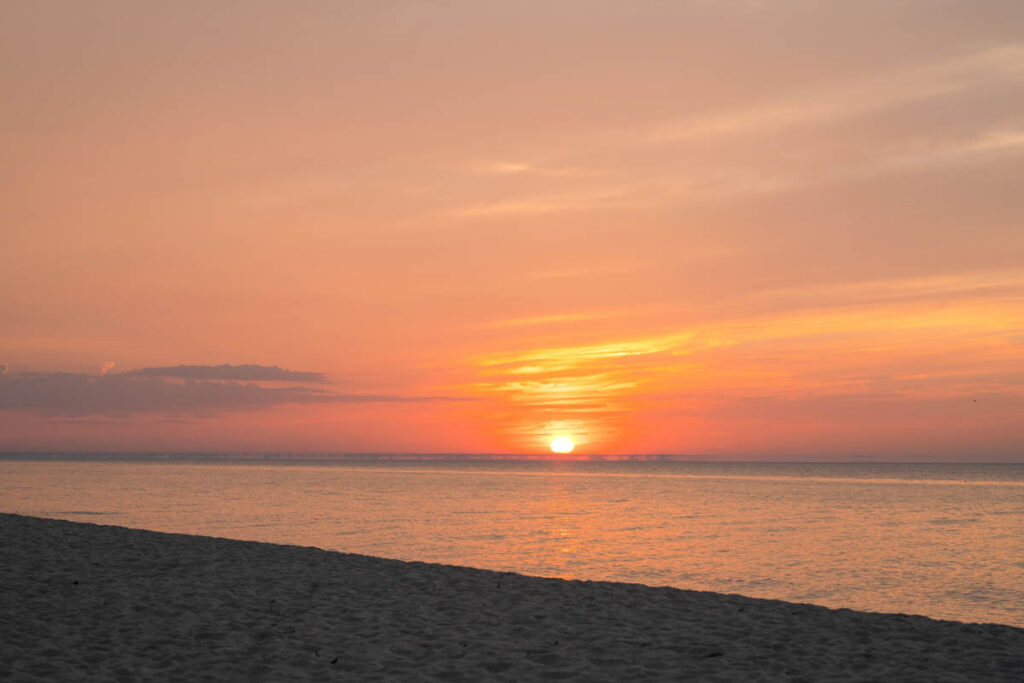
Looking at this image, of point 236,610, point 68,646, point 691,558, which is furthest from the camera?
point 691,558

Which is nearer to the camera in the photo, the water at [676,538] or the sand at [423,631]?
the sand at [423,631]

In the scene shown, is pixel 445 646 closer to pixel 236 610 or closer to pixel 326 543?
pixel 236 610

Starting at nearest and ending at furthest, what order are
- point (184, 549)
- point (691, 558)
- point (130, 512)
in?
1. point (184, 549)
2. point (691, 558)
3. point (130, 512)

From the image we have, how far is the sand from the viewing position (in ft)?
38.1

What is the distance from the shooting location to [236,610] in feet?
49.6

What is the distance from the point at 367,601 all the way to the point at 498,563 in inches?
463

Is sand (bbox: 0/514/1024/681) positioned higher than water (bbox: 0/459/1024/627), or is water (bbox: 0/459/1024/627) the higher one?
sand (bbox: 0/514/1024/681)

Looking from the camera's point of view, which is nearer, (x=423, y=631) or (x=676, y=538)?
(x=423, y=631)

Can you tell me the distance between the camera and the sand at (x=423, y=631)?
11.6m

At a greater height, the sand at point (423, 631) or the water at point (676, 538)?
the sand at point (423, 631)

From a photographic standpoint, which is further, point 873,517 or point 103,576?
point 873,517

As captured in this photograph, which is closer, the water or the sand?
the sand

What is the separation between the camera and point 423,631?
14.0 metres

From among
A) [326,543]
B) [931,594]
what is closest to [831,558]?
[931,594]
